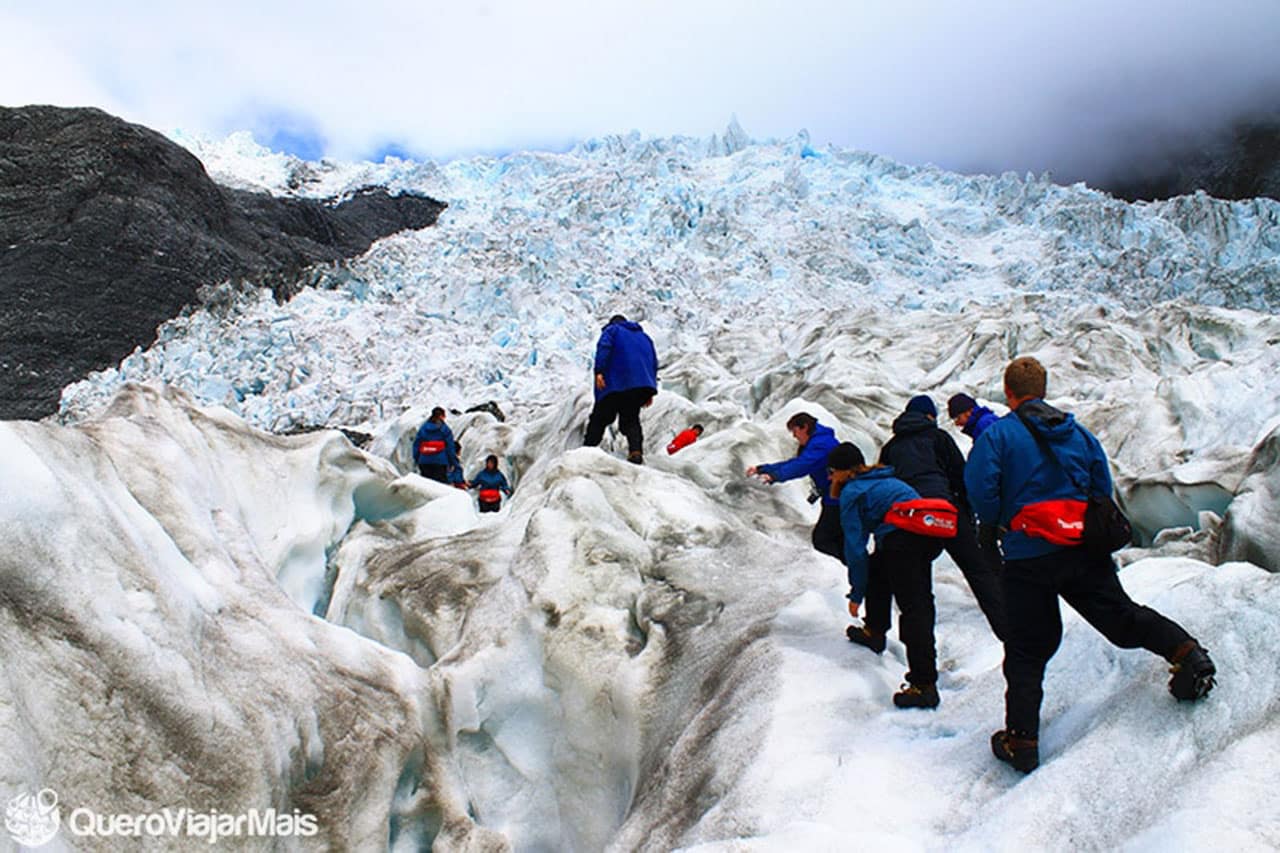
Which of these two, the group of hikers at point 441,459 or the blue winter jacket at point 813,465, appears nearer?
the blue winter jacket at point 813,465

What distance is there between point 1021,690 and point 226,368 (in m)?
23.2

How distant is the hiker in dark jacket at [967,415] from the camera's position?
472 cm

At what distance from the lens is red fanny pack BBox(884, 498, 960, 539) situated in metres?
3.13

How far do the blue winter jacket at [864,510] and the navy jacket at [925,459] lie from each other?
192 millimetres

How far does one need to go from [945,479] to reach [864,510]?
Result: 483 millimetres

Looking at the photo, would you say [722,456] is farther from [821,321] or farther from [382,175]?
[382,175]

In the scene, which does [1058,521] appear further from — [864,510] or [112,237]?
[112,237]

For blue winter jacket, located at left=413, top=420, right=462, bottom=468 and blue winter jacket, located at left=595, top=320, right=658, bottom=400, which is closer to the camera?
blue winter jacket, located at left=595, top=320, right=658, bottom=400

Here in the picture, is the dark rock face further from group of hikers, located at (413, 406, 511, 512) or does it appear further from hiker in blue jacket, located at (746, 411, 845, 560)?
hiker in blue jacket, located at (746, 411, 845, 560)

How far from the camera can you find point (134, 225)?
34.8 meters

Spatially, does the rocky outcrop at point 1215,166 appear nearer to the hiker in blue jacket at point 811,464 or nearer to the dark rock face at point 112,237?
the dark rock face at point 112,237

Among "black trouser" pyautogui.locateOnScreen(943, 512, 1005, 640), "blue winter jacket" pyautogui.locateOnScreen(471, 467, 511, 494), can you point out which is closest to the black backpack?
"black trouser" pyautogui.locateOnScreen(943, 512, 1005, 640)

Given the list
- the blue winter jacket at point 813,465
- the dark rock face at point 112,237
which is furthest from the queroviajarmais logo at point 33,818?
the dark rock face at point 112,237

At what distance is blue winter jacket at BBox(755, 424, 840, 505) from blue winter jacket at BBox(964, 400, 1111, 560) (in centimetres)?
163
